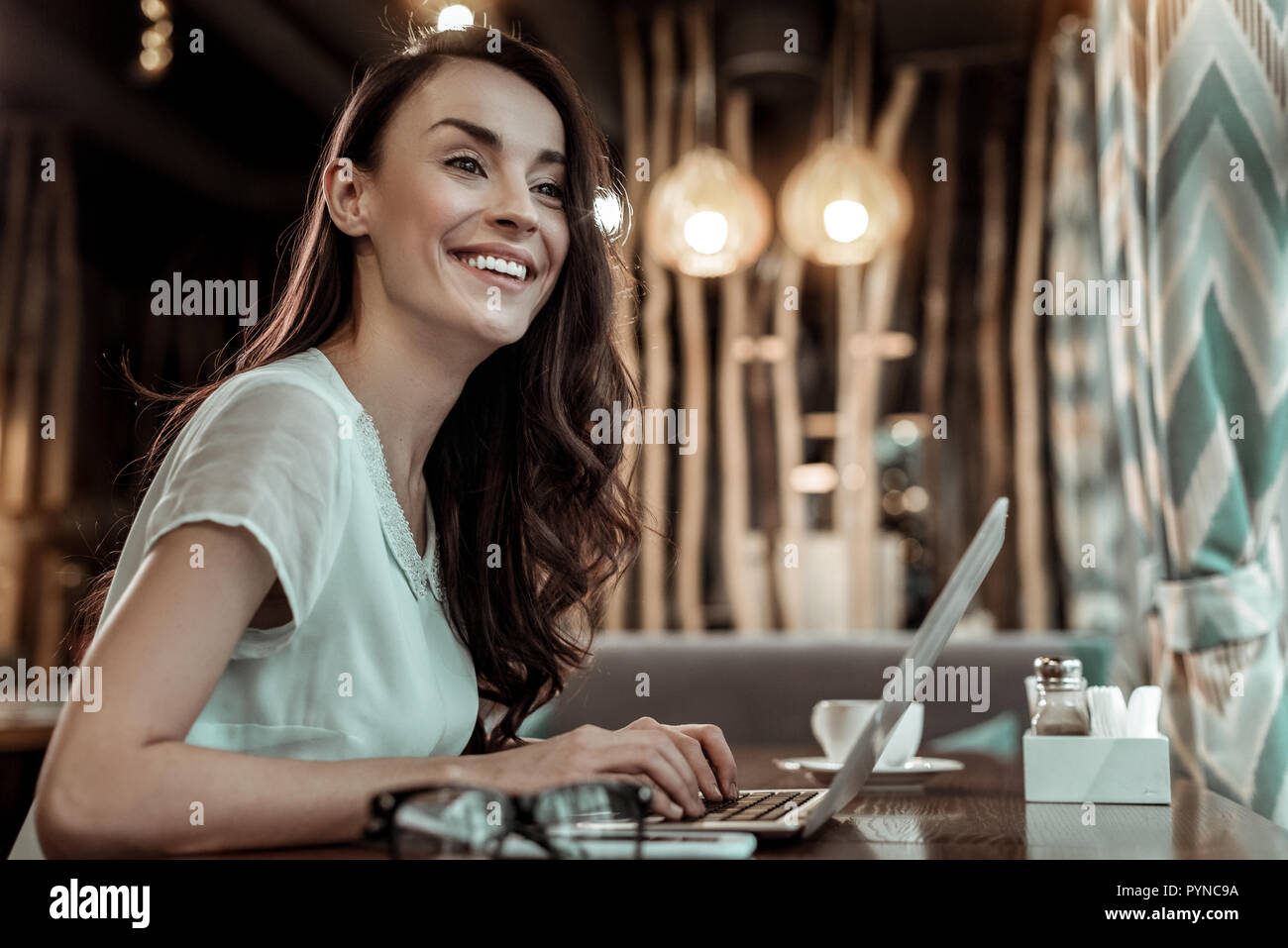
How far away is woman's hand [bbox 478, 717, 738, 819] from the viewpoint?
3.07 feet

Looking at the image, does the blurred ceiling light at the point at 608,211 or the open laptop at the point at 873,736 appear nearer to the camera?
the open laptop at the point at 873,736

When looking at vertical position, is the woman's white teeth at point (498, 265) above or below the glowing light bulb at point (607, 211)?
below

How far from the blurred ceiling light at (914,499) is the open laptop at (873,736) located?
3.64 meters

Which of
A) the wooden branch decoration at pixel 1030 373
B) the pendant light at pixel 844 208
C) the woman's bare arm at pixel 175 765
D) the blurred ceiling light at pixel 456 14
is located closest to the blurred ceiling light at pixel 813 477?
the wooden branch decoration at pixel 1030 373

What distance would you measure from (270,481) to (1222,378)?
53.6 inches

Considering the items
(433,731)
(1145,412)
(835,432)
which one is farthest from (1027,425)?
(433,731)

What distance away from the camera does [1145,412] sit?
1859 millimetres

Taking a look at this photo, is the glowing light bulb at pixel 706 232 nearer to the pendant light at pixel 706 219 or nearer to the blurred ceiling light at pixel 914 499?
the pendant light at pixel 706 219

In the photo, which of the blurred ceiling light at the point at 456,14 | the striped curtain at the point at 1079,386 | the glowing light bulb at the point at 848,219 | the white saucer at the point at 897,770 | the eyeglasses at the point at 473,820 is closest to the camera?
the eyeglasses at the point at 473,820

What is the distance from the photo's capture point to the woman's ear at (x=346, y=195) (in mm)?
1386

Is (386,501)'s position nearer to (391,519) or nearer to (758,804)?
(391,519)

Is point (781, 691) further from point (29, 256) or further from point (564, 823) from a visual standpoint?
point (29, 256)

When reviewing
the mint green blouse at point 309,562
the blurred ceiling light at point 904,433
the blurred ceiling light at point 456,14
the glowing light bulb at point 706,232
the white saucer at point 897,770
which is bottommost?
the white saucer at point 897,770
